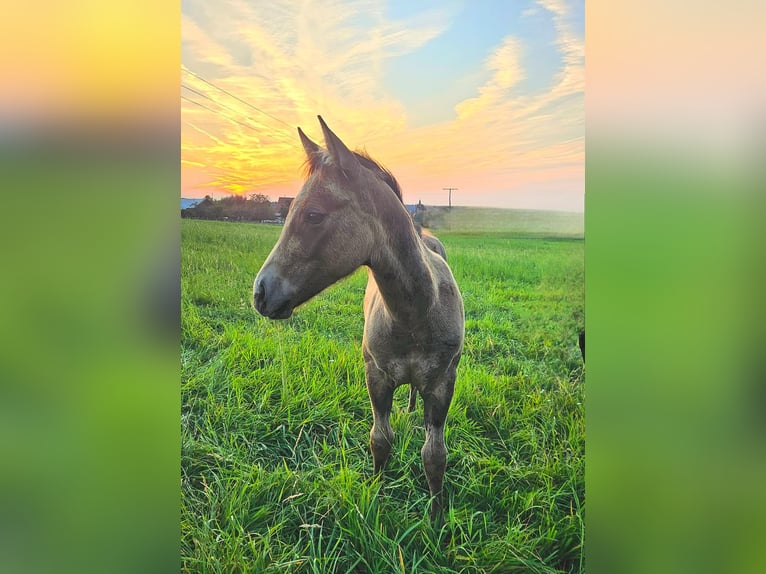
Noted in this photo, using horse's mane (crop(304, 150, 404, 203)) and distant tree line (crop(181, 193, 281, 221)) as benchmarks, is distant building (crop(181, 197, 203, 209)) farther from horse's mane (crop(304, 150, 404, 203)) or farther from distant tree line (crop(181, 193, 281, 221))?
horse's mane (crop(304, 150, 404, 203))

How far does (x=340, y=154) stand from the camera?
166 cm

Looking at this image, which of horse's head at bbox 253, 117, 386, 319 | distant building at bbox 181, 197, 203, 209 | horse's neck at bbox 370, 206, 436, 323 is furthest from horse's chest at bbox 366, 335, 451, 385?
distant building at bbox 181, 197, 203, 209

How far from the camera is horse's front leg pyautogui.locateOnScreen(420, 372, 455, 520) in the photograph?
1.91 metres

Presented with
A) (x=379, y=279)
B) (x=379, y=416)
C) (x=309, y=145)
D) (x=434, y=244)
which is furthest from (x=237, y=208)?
(x=379, y=416)

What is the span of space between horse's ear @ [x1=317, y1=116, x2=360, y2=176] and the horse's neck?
261mm

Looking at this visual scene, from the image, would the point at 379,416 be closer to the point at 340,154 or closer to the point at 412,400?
the point at 412,400

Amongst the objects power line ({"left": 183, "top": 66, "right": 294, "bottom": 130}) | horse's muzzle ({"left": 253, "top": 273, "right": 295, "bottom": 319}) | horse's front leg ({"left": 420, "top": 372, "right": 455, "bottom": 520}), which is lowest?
horse's front leg ({"left": 420, "top": 372, "right": 455, "bottom": 520})

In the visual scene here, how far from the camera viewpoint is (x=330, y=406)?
203 centimetres

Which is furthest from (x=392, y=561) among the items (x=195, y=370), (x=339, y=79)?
(x=339, y=79)

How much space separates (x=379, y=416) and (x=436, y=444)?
0.27 metres
